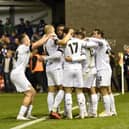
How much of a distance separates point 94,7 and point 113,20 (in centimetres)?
109

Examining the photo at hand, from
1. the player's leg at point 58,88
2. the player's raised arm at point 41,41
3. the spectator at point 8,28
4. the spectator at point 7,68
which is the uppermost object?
the player's raised arm at point 41,41

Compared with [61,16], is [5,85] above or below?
below

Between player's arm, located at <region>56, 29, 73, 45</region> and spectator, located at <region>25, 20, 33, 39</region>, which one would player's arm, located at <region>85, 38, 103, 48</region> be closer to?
player's arm, located at <region>56, 29, 73, 45</region>

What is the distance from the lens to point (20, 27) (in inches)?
1289

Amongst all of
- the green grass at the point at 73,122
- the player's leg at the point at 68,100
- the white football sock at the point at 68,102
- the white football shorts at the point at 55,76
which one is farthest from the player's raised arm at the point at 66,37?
the green grass at the point at 73,122

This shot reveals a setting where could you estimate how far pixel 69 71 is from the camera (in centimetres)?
1511

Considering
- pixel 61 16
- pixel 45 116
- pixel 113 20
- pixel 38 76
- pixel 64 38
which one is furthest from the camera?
pixel 61 16

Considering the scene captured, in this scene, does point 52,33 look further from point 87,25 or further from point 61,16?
point 61,16

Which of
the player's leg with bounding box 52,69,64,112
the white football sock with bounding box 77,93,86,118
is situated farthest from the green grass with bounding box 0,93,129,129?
the player's leg with bounding box 52,69,64,112

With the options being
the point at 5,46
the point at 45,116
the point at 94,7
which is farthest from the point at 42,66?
the point at 45,116

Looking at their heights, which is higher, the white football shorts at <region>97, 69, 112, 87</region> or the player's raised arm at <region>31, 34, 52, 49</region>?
the player's raised arm at <region>31, 34, 52, 49</region>

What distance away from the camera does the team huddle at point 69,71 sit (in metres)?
15.1

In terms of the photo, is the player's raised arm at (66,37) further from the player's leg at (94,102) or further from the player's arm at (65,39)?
the player's leg at (94,102)

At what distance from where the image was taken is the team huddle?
1509 cm
